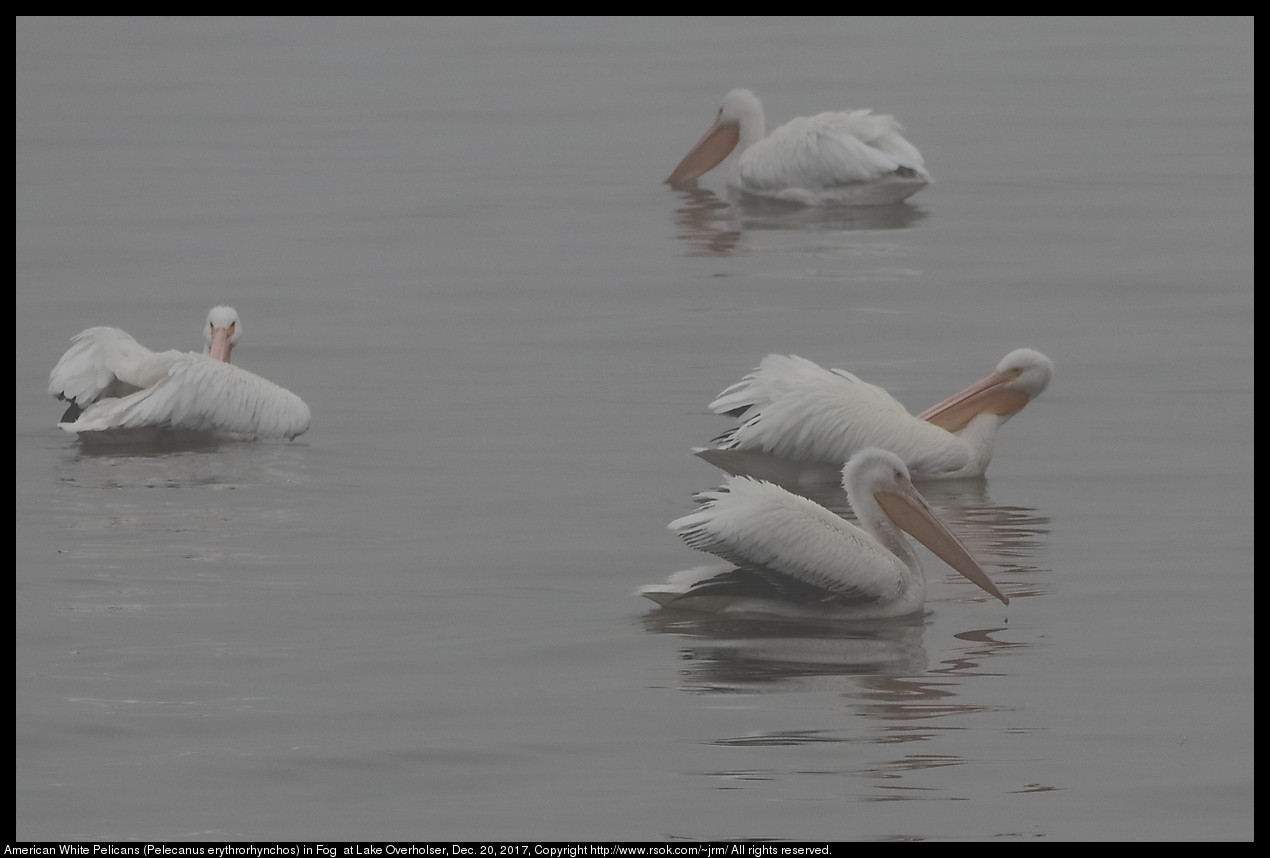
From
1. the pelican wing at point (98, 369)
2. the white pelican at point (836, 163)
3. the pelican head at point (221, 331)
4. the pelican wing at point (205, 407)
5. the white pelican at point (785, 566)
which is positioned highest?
the white pelican at point (836, 163)

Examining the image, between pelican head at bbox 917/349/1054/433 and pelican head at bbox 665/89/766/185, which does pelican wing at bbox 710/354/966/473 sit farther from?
pelican head at bbox 665/89/766/185

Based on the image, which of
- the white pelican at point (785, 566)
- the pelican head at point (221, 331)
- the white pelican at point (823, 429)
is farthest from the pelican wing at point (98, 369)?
the white pelican at point (785, 566)

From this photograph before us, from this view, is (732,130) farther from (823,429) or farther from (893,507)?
(893,507)

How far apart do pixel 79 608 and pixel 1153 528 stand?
327 cm

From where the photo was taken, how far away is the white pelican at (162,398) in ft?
30.0

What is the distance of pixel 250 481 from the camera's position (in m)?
8.71

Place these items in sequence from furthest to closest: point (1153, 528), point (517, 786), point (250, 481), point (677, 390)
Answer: point (677, 390) < point (250, 481) < point (1153, 528) < point (517, 786)

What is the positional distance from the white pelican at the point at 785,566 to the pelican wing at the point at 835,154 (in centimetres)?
734

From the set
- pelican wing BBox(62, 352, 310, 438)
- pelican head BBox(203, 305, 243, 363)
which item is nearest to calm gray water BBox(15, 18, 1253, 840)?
pelican wing BBox(62, 352, 310, 438)

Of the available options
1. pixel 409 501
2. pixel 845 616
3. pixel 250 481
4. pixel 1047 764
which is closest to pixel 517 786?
pixel 1047 764

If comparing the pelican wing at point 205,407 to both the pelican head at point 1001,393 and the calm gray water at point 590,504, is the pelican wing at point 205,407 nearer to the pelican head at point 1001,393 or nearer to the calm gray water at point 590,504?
the calm gray water at point 590,504

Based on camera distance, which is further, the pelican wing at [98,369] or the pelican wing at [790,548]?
the pelican wing at [98,369]

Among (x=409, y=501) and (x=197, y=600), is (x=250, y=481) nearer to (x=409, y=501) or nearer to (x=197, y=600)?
(x=409, y=501)

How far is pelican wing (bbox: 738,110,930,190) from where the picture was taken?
46.9 ft
